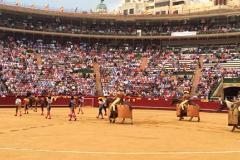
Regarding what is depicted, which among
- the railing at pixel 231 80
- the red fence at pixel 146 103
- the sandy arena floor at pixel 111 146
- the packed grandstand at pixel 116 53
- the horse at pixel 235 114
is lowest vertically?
the red fence at pixel 146 103

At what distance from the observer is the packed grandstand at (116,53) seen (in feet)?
178

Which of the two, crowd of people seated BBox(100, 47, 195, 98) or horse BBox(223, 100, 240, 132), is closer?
horse BBox(223, 100, 240, 132)

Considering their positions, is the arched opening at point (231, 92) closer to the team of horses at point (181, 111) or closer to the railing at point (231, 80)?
the railing at point (231, 80)

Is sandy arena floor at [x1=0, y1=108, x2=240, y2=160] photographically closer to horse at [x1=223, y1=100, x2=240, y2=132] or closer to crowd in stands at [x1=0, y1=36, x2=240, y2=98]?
horse at [x1=223, y1=100, x2=240, y2=132]

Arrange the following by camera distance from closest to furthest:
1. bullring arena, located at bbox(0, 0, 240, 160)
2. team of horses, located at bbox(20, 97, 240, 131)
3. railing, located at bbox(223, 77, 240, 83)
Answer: team of horses, located at bbox(20, 97, 240, 131)
bullring arena, located at bbox(0, 0, 240, 160)
railing, located at bbox(223, 77, 240, 83)

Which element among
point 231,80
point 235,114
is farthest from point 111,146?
point 231,80

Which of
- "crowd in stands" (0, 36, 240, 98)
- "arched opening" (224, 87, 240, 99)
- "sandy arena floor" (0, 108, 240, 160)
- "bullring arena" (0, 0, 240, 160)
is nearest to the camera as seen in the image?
"sandy arena floor" (0, 108, 240, 160)

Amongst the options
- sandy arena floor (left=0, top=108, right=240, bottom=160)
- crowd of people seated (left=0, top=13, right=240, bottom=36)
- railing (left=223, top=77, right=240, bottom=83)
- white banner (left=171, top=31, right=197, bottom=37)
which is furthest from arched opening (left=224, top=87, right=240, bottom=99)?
sandy arena floor (left=0, top=108, right=240, bottom=160)

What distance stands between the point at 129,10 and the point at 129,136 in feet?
271

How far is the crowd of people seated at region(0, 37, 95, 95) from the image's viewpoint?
52312 mm

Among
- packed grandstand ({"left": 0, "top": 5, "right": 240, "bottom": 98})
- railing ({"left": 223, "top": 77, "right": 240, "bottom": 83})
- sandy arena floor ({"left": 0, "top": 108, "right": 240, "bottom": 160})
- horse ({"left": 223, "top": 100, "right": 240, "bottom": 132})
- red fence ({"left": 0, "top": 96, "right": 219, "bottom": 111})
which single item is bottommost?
red fence ({"left": 0, "top": 96, "right": 219, "bottom": 111})

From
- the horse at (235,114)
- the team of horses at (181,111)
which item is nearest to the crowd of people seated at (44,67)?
the team of horses at (181,111)

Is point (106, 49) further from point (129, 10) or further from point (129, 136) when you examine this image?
point (129, 136)

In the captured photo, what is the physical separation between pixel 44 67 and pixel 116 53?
12121mm
